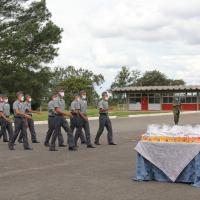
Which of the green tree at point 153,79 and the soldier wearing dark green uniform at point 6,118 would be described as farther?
the green tree at point 153,79

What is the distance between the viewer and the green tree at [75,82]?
66000 millimetres

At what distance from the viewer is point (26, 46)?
165 ft

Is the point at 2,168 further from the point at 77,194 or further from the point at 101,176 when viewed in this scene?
the point at 77,194

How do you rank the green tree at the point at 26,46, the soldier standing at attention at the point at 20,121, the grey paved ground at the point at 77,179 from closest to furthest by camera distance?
the grey paved ground at the point at 77,179 < the soldier standing at attention at the point at 20,121 < the green tree at the point at 26,46

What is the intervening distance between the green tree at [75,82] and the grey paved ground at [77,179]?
43.6 m

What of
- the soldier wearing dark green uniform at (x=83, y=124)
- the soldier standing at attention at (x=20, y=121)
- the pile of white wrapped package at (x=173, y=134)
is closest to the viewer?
the pile of white wrapped package at (x=173, y=134)

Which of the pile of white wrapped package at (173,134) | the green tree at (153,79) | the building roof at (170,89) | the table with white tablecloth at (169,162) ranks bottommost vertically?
the table with white tablecloth at (169,162)

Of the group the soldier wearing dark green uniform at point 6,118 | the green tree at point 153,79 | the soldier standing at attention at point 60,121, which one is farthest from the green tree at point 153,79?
the soldier standing at attention at point 60,121

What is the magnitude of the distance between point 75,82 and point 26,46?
56.4 ft

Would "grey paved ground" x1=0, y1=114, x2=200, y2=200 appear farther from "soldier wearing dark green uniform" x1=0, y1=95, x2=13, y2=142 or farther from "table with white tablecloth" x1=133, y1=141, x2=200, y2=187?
"soldier wearing dark green uniform" x1=0, y1=95, x2=13, y2=142

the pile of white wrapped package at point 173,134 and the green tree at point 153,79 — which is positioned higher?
the green tree at point 153,79

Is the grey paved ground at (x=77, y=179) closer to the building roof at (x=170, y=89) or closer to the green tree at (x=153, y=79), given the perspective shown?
the building roof at (x=170, y=89)

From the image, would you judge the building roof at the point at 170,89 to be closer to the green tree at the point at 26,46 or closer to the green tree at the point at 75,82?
the green tree at the point at 75,82

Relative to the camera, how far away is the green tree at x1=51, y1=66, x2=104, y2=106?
66000mm
